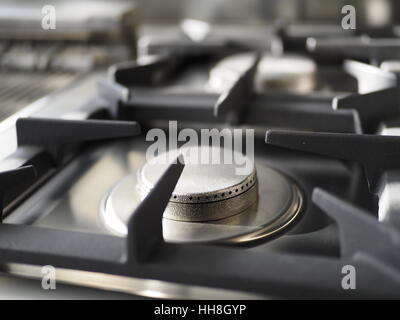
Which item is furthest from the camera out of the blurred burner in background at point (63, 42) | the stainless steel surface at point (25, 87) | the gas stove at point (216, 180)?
the blurred burner in background at point (63, 42)

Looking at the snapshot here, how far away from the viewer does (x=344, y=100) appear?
64cm

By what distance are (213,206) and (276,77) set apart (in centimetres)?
39

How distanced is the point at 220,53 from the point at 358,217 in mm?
686

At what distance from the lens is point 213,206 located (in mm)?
485

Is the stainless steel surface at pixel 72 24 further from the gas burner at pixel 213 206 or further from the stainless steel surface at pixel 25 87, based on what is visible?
the gas burner at pixel 213 206

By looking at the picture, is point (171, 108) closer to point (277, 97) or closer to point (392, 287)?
point (277, 97)

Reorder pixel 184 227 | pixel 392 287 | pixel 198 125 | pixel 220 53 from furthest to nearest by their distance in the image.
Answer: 1. pixel 220 53
2. pixel 198 125
3. pixel 184 227
4. pixel 392 287

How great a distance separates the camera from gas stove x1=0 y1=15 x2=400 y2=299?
1.28ft

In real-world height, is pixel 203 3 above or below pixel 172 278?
above

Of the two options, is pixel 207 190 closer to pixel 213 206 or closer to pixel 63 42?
pixel 213 206

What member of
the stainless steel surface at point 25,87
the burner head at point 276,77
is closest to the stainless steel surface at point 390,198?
the burner head at point 276,77

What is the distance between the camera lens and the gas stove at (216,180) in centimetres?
39

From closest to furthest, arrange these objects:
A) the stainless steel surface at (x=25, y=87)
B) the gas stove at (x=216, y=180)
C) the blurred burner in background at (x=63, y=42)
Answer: the gas stove at (x=216, y=180), the stainless steel surface at (x=25, y=87), the blurred burner in background at (x=63, y=42)

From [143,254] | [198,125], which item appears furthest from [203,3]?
[143,254]
